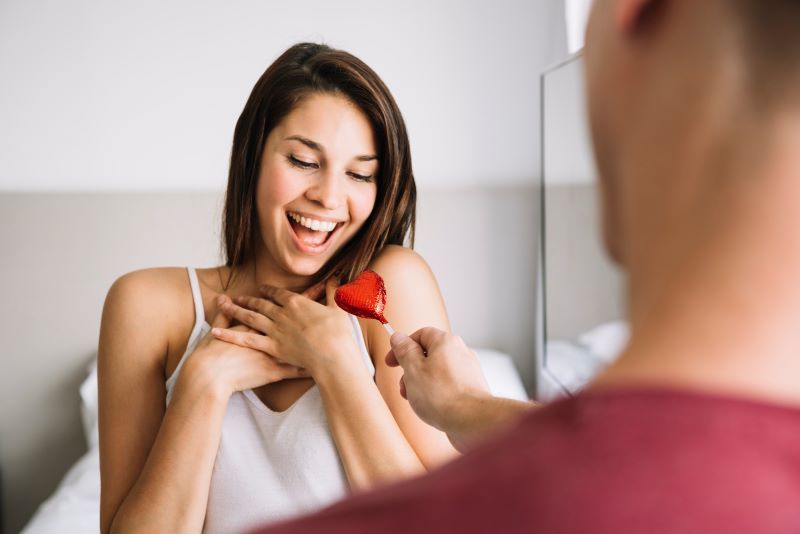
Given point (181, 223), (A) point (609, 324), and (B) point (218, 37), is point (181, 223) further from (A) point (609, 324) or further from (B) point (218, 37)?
(A) point (609, 324)

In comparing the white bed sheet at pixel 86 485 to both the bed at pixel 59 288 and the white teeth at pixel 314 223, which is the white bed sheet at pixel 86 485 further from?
the white teeth at pixel 314 223

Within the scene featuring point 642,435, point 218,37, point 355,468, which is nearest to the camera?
point 642,435

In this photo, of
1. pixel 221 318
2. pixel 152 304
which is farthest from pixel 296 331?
pixel 152 304

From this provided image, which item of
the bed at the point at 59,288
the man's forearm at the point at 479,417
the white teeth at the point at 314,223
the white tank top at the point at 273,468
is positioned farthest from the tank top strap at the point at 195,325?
the bed at the point at 59,288

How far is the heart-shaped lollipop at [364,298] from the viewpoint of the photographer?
1.06 meters

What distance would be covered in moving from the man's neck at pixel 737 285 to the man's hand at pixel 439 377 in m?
0.55

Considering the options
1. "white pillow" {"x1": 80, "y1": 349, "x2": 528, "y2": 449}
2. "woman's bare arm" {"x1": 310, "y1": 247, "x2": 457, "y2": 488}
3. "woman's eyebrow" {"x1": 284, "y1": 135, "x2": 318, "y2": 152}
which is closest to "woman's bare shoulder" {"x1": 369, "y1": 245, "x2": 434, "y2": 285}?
"woman's bare arm" {"x1": 310, "y1": 247, "x2": 457, "y2": 488}

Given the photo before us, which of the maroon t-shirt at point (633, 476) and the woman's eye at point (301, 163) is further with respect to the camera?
the woman's eye at point (301, 163)

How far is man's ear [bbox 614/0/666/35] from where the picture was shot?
1.01ft

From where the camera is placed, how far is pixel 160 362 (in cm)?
117

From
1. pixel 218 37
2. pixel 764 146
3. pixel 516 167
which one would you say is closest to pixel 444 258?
pixel 516 167

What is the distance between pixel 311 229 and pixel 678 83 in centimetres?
93

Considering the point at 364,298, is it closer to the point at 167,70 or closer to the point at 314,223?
the point at 314,223

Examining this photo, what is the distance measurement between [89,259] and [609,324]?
1741mm
